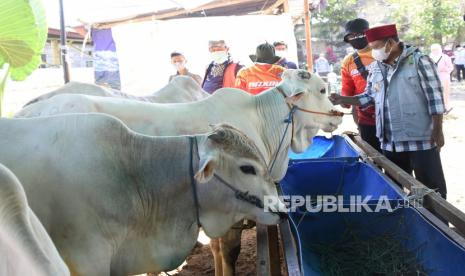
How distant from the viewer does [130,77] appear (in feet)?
27.7

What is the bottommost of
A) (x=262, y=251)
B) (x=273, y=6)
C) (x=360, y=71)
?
(x=262, y=251)

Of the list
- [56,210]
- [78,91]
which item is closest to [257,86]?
[78,91]

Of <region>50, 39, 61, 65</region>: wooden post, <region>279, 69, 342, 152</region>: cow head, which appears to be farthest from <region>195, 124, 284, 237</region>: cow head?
<region>50, 39, 61, 65</region>: wooden post

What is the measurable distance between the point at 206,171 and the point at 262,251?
42cm

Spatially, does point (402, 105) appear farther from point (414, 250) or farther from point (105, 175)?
point (105, 175)

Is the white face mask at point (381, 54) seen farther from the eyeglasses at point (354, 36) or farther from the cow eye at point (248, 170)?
the cow eye at point (248, 170)

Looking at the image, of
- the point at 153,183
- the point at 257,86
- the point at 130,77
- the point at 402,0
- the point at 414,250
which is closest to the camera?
the point at 153,183

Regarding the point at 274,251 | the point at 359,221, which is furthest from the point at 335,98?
the point at 274,251

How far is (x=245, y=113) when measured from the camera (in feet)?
10.7

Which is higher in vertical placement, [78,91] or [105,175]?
[78,91]

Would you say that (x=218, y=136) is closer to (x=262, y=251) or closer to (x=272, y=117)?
(x=262, y=251)

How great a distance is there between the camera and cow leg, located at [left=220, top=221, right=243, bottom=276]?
8.65 feet

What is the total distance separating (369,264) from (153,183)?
3.90ft

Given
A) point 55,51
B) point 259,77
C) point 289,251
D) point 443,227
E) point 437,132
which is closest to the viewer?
point 289,251
